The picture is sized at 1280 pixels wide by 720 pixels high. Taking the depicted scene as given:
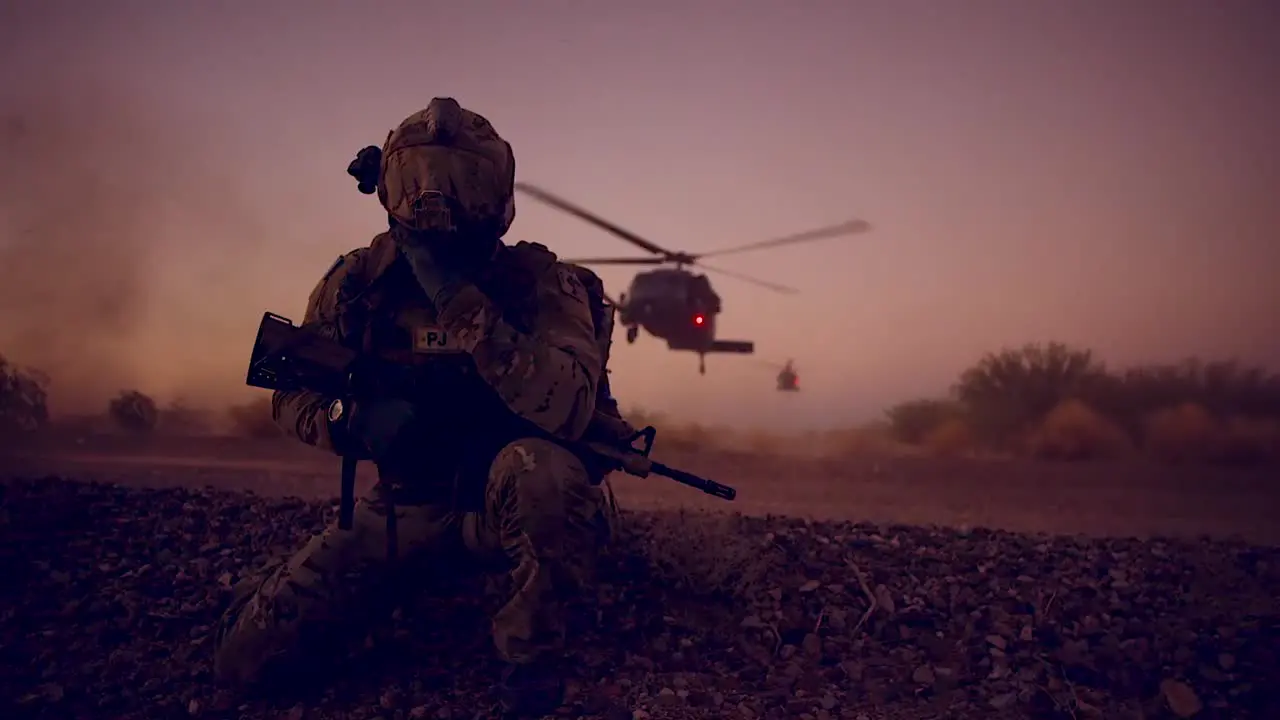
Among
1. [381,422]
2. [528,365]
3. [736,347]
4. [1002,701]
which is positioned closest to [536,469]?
[528,365]

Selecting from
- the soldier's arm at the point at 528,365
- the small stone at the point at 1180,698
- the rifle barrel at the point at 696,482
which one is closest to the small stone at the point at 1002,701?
the small stone at the point at 1180,698

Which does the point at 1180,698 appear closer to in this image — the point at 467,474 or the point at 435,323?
the point at 467,474

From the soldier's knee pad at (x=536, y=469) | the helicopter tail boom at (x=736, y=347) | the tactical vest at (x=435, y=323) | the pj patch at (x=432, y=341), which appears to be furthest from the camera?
the helicopter tail boom at (x=736, y=347)

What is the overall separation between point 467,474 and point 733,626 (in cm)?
151

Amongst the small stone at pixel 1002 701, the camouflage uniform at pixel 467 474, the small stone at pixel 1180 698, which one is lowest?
the small stone at pixel 1002 701

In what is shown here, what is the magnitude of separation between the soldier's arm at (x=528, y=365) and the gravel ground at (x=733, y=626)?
1.13 m

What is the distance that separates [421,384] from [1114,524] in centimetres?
766

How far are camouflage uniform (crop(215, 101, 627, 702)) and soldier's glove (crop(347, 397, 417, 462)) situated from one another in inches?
7.2

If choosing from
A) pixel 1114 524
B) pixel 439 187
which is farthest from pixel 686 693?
pixel 1114 524

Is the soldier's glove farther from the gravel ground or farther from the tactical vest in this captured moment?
the gravel ground

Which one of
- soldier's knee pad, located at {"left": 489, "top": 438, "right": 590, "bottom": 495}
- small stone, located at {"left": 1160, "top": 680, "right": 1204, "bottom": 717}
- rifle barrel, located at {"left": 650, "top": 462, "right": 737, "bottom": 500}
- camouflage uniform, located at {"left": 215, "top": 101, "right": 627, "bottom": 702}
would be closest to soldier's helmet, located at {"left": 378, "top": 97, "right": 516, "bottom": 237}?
camouflage uniform, located at {"left": 215, "top": 101, "right": 627, "bottom": 702}

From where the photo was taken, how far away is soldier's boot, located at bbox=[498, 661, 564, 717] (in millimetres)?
3287

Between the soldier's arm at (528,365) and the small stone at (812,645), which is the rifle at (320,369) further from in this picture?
the small stone at (812,645)

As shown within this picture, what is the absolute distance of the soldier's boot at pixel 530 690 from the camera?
3.29 metres
